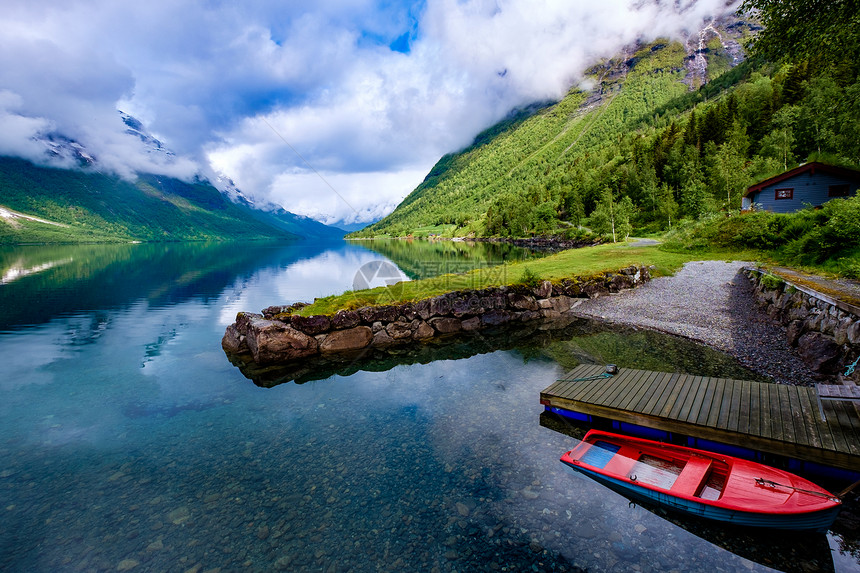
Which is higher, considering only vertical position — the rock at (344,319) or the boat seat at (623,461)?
the rock at (344,319)

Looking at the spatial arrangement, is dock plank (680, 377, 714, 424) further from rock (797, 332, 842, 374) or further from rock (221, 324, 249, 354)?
rock (221, 324, 249, 354)

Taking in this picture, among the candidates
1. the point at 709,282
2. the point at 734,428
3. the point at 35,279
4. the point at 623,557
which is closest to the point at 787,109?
the point at 709,282

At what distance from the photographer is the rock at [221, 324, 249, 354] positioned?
879 inches

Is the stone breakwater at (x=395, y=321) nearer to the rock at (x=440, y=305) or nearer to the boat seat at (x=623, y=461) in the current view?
Answer: the rock at (x=440, y=305)

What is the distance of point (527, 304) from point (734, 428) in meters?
19.2

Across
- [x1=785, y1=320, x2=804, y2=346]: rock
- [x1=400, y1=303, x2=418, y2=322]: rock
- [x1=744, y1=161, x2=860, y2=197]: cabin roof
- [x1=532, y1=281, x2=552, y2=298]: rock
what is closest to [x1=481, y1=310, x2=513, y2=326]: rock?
[x1=532, y1=281, x2=552, y2=298]: rock

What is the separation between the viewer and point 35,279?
56.4 meters

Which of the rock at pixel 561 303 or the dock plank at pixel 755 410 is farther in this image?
the rock at pixel 561 303

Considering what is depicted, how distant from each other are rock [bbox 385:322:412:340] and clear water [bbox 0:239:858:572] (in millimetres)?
4221

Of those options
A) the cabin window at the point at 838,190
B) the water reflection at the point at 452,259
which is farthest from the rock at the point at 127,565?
the cabin window at the point at 838,190

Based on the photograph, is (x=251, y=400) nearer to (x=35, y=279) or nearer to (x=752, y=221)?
(x=752, y=221)

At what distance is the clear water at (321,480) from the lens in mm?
7777

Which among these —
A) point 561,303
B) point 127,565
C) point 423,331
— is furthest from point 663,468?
point 561,303

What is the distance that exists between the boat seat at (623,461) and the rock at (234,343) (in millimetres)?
20164
